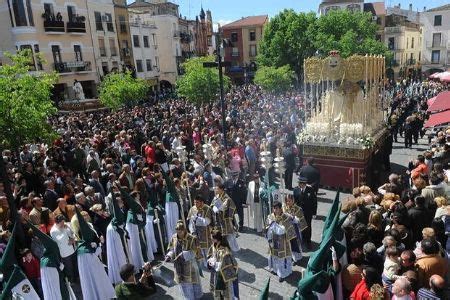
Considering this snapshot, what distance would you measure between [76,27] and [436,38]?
44171 mm

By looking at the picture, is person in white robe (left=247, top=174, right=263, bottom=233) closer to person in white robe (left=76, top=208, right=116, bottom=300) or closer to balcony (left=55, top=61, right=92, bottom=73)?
person in white robe (left=76, top=208, right=116, bottom=300)

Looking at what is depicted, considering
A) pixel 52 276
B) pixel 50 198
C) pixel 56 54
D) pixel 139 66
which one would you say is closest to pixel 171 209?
pixel 50 198

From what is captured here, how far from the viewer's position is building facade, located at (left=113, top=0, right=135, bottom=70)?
39.4 m

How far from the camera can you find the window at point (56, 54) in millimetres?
31878

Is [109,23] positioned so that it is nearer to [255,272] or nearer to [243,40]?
[243,40]

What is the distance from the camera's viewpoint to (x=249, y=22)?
211 ft

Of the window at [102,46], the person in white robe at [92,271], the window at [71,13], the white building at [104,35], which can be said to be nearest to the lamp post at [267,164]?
the person in white robe at [92,271]

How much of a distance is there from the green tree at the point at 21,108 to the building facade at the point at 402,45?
48.3 m

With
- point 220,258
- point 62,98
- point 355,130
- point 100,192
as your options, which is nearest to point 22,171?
point 100,192

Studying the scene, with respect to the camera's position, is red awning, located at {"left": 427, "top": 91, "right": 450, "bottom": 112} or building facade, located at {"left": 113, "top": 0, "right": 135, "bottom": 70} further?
building facade, located at {"left": 113, "top": 0, "right": 135, "bottom": 70}

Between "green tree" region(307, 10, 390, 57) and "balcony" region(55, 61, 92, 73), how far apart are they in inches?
823

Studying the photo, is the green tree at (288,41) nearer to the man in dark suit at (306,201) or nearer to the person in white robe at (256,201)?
the person in white robe at (256,201)

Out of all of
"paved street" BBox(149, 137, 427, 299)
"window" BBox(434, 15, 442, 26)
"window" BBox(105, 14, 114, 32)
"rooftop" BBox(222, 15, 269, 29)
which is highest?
"rooftop" BBox(222, 15, 269, 29)

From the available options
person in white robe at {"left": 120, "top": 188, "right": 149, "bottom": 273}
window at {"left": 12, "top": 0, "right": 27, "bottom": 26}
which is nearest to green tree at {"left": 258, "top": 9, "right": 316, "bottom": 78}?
window at {"left": 12, "top": 0, "right": 27, "bottom": 26}
